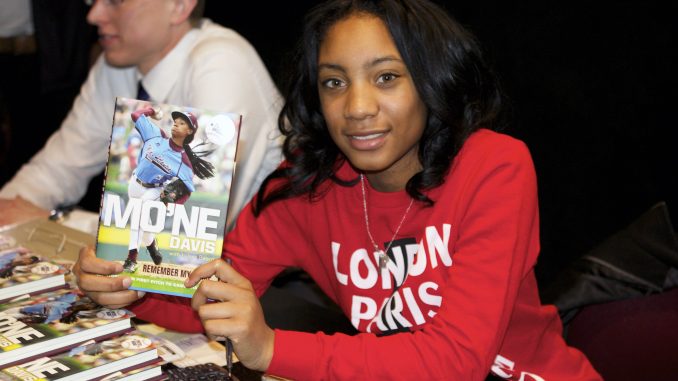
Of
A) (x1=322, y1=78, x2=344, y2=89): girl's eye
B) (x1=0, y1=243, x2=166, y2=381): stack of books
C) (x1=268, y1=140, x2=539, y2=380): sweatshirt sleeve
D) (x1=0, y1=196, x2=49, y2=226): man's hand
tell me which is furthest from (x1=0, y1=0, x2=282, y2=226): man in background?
(x1=268, y1=140, x2=539, y2=380): sweatshirt sleeve

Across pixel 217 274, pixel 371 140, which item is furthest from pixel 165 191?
pixel 371 140

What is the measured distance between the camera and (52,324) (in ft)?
4.08

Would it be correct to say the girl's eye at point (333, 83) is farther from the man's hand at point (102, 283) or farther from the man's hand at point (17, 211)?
the man's hand at point (17, 211)

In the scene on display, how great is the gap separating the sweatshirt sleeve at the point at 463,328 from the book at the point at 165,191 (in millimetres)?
197

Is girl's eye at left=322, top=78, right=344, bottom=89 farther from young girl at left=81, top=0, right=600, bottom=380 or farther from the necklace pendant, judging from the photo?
the necklace pendant

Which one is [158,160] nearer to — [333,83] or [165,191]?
[165,191]

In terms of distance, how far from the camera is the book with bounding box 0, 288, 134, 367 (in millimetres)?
1177

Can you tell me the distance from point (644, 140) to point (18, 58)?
263 cm

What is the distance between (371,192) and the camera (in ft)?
5.04

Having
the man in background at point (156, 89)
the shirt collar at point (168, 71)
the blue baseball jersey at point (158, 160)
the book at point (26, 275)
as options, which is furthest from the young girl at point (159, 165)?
the shirt collar at point (168, 71)

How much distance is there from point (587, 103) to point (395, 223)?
119cm

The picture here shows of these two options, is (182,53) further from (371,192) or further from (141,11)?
(371,192)

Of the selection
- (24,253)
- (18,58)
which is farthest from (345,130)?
(18,58)

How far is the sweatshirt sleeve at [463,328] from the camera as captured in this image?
1.24 meters
